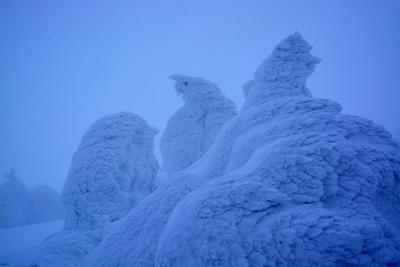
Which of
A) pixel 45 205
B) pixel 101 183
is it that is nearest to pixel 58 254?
pixel 101 183

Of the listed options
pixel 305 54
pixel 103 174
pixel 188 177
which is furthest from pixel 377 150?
pixel 103 174

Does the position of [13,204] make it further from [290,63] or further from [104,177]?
[290,63]

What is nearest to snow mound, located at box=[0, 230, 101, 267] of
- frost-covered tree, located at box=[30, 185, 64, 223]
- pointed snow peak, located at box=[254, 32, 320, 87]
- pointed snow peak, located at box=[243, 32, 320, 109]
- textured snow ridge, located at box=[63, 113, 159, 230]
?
textured snow ridge, located at box=[63, 113, 159, 230]

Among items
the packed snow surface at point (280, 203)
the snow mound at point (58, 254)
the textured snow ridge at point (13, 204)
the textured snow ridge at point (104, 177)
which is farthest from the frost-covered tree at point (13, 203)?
the packed snow surface at point (280, 203)

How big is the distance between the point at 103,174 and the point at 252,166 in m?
2.57

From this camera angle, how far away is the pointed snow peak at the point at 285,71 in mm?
3266

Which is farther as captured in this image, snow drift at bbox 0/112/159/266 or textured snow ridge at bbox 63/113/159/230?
textured snow ridge at bbox 63/113/159/230

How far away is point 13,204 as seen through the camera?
366 inches

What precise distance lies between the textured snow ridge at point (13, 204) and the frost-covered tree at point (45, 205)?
0.60 m

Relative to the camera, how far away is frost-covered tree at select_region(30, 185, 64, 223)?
10.6 m

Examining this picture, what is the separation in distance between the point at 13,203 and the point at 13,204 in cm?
4

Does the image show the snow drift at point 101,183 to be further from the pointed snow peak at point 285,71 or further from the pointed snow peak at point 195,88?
the pointed snow peak at point 285,71

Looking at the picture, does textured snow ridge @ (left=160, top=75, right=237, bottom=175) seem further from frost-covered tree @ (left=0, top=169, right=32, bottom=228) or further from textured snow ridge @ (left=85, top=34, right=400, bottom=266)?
frost-covered tree @ (left=0, top=169, right=32, bottom=228)

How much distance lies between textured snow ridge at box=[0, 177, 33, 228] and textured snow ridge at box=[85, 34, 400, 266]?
9.09 m
